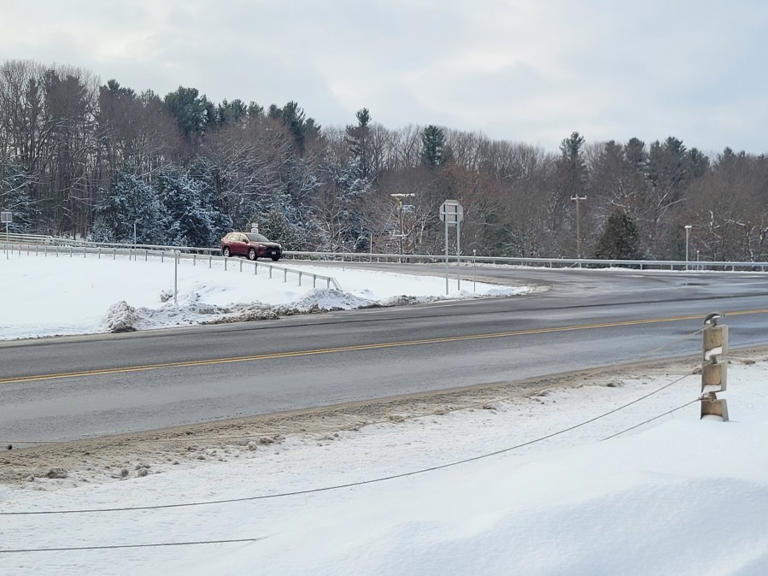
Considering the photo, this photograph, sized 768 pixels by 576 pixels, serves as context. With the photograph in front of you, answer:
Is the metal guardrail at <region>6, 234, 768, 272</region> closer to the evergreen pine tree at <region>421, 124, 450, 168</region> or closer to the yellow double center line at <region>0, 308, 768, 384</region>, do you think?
the yellow double center line at <region>0, 308, 768, 384</region>

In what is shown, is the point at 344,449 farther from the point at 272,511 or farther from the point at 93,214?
the point at 93,214

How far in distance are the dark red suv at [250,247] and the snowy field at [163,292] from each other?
3.98m

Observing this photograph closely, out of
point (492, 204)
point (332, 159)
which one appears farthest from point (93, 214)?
point (492, 204)

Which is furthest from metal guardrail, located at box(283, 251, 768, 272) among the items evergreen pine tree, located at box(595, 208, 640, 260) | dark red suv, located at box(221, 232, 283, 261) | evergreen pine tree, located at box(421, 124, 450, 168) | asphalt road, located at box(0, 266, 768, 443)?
evergreen pine tree, located at box(421, 124, 450, 168)

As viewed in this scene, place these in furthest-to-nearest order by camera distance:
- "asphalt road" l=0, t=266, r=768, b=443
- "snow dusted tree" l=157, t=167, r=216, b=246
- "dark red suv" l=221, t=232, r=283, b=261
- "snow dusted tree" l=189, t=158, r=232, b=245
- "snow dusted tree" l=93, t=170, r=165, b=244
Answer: "snow dusted tree" l=189, t=158, r=232, b=245 < "snow dusted tree" l=157, t=167, r=216, b=246 < "snow dusted tree" l=93, t=170, r=165, b=244 < "dark red suv" l=221, t=232, r=283, b=261 < "asphalt road" l=0, t=266, r=768, b=443

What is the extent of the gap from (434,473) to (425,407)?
313 cm

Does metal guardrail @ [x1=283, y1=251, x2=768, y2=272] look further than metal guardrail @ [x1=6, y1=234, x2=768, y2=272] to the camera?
No

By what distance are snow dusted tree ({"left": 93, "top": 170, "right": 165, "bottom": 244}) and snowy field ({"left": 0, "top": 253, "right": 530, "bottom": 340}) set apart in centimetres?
3387

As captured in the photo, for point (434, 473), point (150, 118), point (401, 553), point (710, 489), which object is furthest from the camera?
point (150, 118)

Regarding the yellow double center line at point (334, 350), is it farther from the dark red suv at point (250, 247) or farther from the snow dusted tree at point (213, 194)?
the snow dusted tree at point (213, 194)

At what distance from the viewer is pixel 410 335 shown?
58.2 ft

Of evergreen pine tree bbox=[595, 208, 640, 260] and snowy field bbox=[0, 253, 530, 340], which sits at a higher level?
evergreen pine tree bbox=[595, 208, 640, 260]

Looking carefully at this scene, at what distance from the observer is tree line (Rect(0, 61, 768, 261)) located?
80.0m

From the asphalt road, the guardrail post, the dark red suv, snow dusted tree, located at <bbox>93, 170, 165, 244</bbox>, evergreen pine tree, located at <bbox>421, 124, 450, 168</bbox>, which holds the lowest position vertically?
the asphalt road
